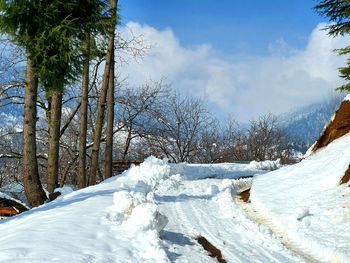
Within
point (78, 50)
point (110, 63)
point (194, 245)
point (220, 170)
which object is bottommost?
point (194, 245)

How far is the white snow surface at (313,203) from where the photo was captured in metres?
7.43

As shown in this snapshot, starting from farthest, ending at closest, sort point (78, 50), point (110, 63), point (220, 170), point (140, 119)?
point (140, 119)
point (220, 170)
point (110, 63)
point (78, 50)

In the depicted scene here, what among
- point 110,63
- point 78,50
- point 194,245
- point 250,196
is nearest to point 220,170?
point 110,63

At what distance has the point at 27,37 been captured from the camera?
10773 millimetres

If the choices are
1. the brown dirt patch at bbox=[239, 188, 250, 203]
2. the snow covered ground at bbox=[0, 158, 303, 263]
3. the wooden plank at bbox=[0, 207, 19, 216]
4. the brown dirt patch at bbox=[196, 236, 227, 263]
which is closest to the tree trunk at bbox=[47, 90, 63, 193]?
the wooden plank at bbox=[0, 207, 19, 216]

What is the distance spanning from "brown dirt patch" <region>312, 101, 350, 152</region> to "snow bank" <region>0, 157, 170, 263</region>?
391 inches

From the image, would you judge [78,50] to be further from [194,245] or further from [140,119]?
[140,119]

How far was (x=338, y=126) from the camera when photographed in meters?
16.0

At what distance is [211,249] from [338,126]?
1093 centimetres

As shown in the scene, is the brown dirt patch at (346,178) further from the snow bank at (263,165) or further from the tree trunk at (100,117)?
the snow bank at (263,165)

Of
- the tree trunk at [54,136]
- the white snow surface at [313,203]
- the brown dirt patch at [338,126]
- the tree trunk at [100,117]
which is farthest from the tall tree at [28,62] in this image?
the brown dirt patch at [338,126]

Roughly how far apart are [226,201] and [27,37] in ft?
21.9

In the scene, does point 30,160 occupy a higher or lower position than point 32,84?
lower

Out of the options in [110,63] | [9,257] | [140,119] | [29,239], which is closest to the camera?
[9,257]
